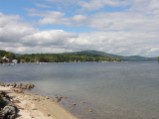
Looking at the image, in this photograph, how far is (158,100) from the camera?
52750 mm

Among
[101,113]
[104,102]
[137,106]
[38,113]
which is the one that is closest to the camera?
[38,113]

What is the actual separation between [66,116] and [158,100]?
72.9 ft

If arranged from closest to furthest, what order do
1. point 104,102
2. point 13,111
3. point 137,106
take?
point 13,111 → point 137,106 → point 104,102

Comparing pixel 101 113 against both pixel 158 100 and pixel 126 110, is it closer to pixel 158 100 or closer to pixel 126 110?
pixel 126 110

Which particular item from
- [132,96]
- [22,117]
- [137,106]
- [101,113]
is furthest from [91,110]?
[132,96]

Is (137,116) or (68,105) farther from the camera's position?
(68,105)

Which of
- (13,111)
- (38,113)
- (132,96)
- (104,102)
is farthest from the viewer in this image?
(132,96)

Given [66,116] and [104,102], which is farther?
[104,102]

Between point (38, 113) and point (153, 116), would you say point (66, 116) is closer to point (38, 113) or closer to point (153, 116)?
point (38, 113)

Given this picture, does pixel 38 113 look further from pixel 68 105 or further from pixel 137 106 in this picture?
pixel 137 106

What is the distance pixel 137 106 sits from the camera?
47281mm

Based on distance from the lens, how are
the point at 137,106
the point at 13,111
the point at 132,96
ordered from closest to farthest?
the point at 13,111 → the point at 137,106 → the point at 132,96

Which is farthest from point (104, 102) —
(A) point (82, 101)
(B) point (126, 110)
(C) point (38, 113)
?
(C) point (38, 113)

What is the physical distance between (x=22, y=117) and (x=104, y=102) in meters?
21.2
